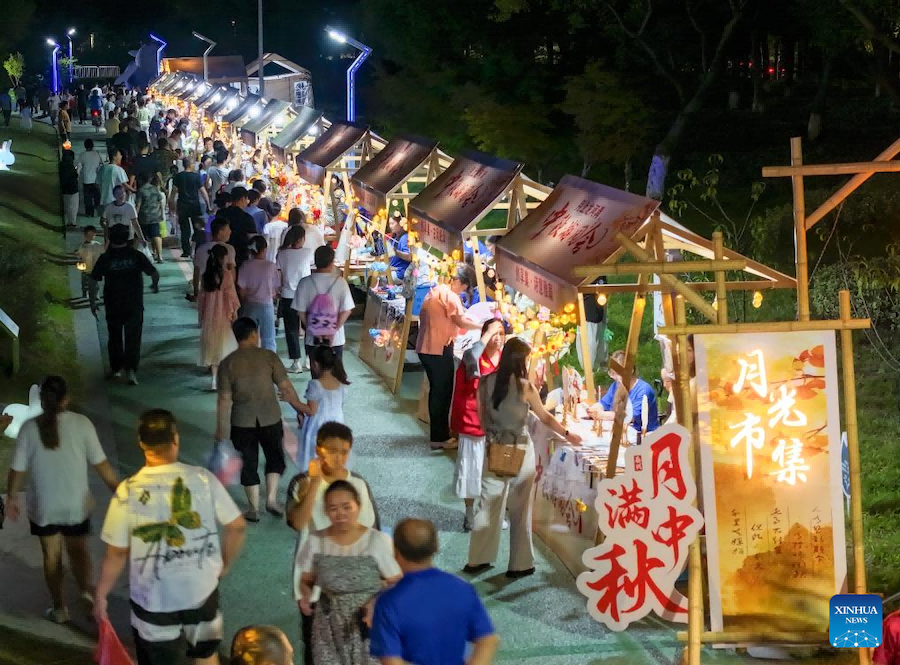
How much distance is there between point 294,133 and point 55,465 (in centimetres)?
1717

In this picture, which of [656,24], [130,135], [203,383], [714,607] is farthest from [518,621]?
[656,24]

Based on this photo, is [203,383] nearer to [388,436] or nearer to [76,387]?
[76,387]

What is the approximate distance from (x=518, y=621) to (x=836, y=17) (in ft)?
91.9

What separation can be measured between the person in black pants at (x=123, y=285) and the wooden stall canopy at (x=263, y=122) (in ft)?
49.6

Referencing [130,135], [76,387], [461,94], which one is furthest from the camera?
[461,94]

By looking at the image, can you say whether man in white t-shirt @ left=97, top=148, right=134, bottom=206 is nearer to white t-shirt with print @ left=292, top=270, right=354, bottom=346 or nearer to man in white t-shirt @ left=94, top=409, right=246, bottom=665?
white t-shirt with print @ left=292, top=270, right=354, bottom=346

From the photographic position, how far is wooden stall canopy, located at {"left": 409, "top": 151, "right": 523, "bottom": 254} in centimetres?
1244

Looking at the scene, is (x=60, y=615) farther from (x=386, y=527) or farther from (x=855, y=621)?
(x=855, y=621)

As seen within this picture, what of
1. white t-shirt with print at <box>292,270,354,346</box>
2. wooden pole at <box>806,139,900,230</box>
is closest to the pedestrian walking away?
white t-shirt with print at <box>292,270,354,346</box>

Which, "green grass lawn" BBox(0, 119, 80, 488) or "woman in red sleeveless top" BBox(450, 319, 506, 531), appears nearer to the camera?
"woman in red sleeveless top" BBox(450, 319, 506, 531)

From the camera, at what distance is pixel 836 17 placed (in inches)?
1284

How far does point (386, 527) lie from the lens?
379 inches

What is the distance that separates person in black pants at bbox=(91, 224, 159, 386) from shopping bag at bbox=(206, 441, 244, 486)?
3750 mm

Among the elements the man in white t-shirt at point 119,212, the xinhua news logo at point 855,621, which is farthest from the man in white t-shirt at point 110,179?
the xinhua news logo at point 855,621
